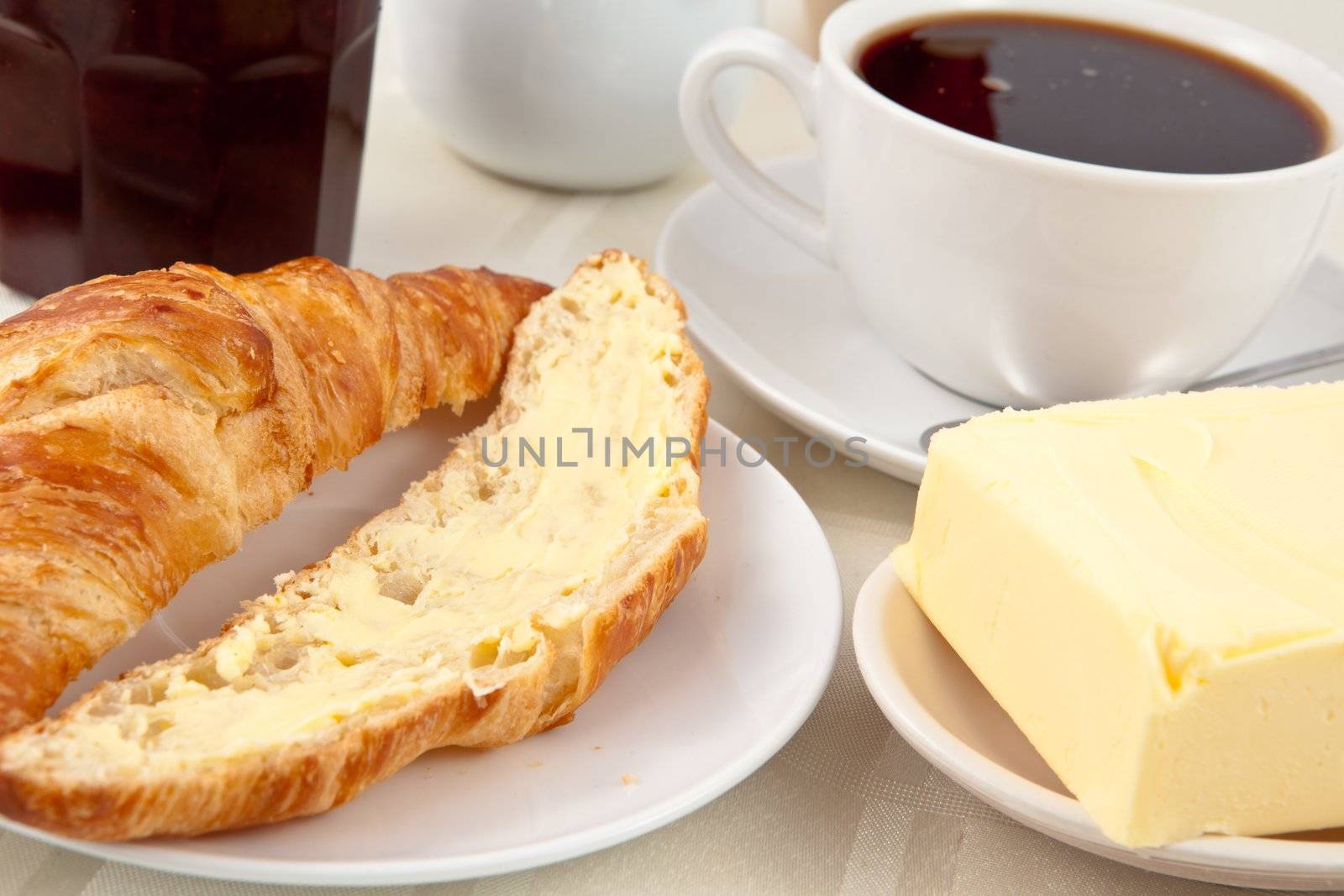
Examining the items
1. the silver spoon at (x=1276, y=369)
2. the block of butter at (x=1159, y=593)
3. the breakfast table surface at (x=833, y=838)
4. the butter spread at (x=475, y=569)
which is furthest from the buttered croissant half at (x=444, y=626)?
the silver spoon at (x=1276, y=369)

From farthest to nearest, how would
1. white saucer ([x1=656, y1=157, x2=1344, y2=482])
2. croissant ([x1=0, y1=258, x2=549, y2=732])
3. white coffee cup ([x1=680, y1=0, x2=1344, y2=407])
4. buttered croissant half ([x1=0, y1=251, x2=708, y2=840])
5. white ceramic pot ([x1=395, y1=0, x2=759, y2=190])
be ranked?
white ceramic pot ([x1=395, y1=0, x2=759, y2=190]) < white saucer ([x1=656, y1=157, x2=1344, y2=482]) < white coffee cup ([x1=680, y1=0, x2=1344, y2=407]) < croissant ([x1=0, y1=258, x2=549, y2=732]) < buttered croissant half ([x1=0, y1=251, x2=708, y2=840])

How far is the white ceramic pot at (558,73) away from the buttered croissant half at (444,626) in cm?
46

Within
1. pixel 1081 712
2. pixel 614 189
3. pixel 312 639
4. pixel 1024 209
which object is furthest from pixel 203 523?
pixel 614 189

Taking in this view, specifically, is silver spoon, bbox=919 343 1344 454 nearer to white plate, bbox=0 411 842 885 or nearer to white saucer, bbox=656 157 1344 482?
white saucer, bbox=656 157 1344 482

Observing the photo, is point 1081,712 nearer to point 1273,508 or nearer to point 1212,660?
point 1212,660

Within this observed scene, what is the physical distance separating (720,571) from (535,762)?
316 millimetres

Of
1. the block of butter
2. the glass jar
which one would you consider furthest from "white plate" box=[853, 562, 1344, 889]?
the glass jar

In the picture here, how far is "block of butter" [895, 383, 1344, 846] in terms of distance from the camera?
92 cm

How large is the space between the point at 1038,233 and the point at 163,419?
0.85 m

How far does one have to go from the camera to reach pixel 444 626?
112 cm

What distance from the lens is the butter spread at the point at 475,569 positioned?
38.9 inches

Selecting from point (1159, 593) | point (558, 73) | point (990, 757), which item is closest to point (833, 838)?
point (990, 757)

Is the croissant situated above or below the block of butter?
below

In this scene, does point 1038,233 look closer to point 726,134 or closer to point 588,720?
point 726,134
